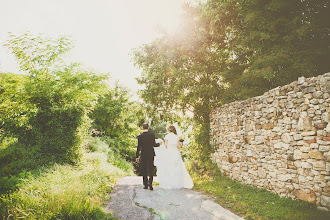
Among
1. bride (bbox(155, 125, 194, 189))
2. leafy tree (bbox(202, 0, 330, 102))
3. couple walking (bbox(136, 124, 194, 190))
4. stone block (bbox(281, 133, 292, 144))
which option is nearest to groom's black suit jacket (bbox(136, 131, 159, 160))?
couple walking (bbox(136, 124, 194, 190))

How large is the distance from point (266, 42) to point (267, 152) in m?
5.28

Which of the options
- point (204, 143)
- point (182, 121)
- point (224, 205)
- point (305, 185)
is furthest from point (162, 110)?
point (305, 185)

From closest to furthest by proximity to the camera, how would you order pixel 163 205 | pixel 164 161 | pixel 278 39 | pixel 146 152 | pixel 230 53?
pixel 163 205
pixel 146 152
pixel 164 161
pixel 278 39
pixel 230 53

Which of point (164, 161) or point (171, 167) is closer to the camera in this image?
point (171, 167)

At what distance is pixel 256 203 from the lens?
227 inches

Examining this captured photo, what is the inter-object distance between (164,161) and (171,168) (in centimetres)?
40

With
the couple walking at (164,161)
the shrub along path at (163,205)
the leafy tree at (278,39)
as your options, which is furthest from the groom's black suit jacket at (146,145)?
the leafy tree at (278,39)

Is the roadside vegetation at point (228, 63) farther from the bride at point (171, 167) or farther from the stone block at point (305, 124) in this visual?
the stone block at point (305, 124)

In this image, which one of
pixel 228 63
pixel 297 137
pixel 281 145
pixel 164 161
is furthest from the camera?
pixel 228 63

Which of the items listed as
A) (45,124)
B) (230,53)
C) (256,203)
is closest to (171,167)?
(256,203)

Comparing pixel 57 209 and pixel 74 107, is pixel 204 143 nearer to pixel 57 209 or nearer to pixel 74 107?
pixel 74 107

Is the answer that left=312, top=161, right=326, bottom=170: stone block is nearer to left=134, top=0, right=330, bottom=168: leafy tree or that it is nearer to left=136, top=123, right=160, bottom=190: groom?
left=134, top=0, right=330, bottom=168: leafy tree

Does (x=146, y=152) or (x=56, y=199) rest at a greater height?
(x=146, y=152)

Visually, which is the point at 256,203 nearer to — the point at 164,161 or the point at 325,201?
the point at 325,201
